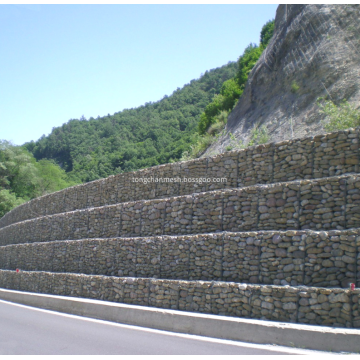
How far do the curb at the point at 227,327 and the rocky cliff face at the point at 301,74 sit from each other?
13581 millimetres

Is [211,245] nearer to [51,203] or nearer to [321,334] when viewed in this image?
[321,334]

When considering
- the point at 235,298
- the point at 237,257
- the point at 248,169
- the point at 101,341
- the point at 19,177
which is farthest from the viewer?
the point at 19,177

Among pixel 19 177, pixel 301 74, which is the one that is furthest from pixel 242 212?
pixel 19 177

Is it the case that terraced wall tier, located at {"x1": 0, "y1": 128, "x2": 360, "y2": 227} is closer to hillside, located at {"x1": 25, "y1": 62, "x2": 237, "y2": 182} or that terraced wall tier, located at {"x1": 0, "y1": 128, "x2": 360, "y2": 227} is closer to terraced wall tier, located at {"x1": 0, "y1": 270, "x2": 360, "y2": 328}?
terraced wall tier, located at {"x1": 0, "y1": 270, "x2": 360, "y2": 328}

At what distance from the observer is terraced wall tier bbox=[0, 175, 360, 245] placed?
11.1 m

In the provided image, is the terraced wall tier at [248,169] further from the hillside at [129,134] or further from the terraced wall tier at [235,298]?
the hillside at [129,134]

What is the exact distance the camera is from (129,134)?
104m

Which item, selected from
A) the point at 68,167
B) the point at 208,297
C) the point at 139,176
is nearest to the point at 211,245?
the point at 208,297

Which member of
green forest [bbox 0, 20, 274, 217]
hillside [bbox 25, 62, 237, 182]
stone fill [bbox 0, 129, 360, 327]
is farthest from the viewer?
hillside [bbox 25, 62, 237, 182]

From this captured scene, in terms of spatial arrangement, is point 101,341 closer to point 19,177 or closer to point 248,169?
point 248,169

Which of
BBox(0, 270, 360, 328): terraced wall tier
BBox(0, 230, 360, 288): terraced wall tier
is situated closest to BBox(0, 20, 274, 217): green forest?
BBox(0, 230, 360, 288): terraced wall tier

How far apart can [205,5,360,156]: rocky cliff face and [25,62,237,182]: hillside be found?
150ft

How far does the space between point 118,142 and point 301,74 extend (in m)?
76.2

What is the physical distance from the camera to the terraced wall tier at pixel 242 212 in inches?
436
